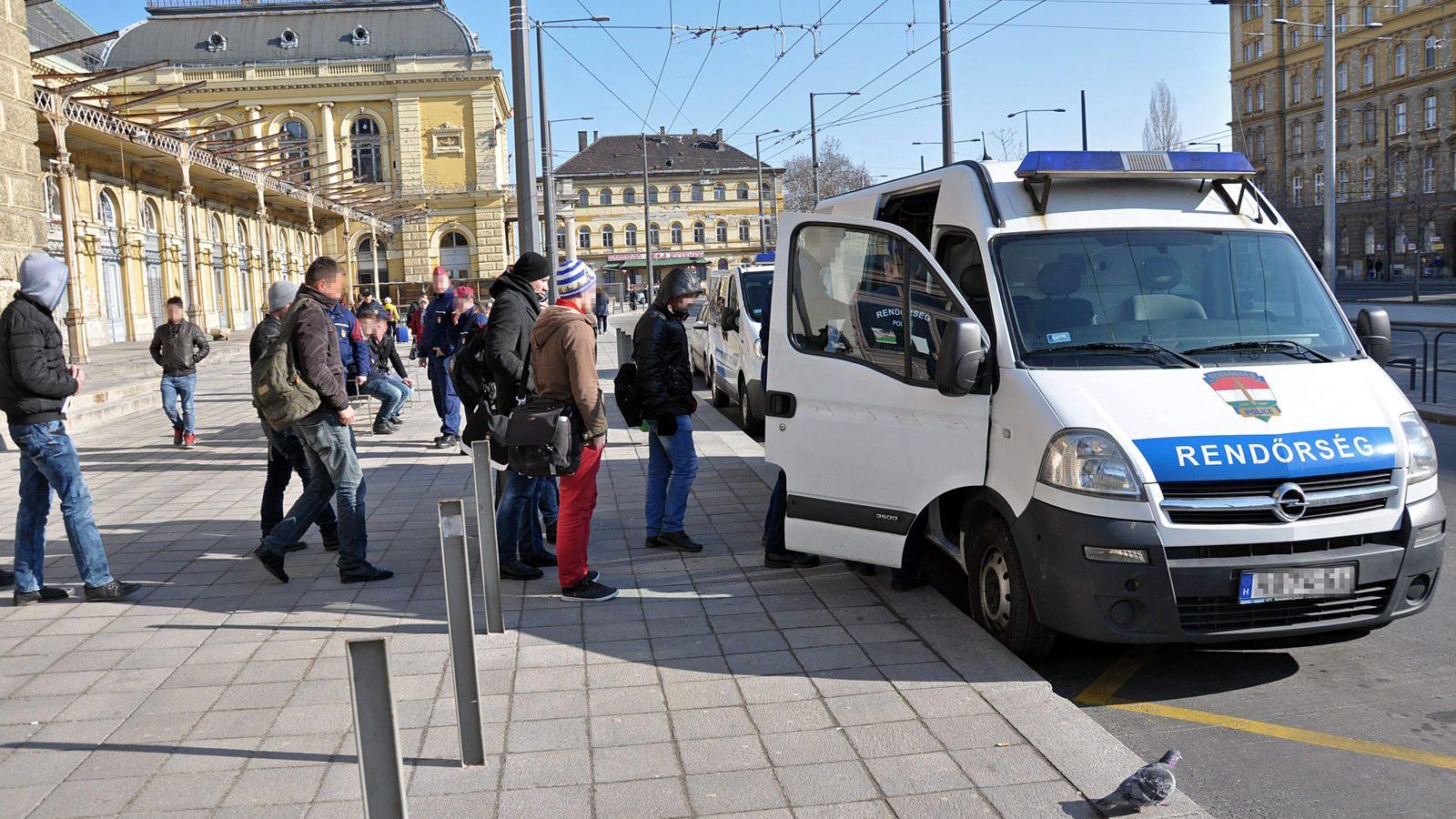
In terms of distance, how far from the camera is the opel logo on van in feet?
15.4

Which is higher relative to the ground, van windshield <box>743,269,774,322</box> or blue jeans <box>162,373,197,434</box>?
van windshield <box>743,269,774,322</box>

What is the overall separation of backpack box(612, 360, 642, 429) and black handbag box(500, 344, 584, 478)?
1220 mm

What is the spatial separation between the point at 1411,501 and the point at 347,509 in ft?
17.4

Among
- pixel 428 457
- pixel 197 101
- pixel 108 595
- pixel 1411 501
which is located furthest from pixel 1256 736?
pixel 197 101

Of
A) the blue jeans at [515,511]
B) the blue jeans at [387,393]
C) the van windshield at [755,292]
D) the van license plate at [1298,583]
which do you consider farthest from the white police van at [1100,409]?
the blue jeans at [387,393]

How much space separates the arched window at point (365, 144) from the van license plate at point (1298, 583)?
65.9 metres

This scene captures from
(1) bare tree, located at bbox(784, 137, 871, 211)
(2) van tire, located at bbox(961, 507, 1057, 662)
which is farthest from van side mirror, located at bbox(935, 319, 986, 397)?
(1) bare tree, located at bbox(784, 137, 871, 211)

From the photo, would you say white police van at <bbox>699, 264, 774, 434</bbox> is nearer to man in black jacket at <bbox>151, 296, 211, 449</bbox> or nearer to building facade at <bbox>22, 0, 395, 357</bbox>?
man in black jacket at <bbox>151, 296, 211, 449</bbox>

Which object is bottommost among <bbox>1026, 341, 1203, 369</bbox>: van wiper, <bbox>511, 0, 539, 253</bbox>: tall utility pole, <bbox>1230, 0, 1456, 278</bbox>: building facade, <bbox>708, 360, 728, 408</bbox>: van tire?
<bbox>708, 360, 728, 408</bbox>: van tire

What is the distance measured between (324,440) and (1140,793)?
478cm

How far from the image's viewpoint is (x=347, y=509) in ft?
22.3

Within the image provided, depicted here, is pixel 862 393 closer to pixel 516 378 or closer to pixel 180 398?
pixel 516 378

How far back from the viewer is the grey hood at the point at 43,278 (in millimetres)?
6312

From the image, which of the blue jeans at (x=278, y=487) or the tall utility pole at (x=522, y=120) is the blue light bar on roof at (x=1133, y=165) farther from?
the tall utility pole at (x=522, y=120)
